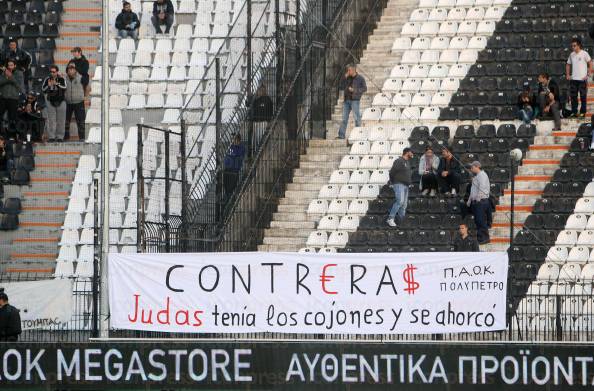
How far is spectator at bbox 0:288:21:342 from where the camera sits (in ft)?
87.1

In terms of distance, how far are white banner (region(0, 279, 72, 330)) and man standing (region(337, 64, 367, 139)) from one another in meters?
7.70

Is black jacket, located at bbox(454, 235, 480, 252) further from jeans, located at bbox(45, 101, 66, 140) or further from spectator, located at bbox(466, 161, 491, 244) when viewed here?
jeans, located at bbox(45, 101, 66, 140)

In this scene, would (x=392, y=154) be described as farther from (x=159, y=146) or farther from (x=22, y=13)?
A: (x=22, y=13)

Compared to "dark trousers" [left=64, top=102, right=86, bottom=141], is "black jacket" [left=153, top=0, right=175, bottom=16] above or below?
above

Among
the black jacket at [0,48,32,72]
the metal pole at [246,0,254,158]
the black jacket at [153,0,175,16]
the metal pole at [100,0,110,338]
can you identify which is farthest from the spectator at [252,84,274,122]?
the black jacket at [0,48,32,72]

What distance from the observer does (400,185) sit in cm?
3030

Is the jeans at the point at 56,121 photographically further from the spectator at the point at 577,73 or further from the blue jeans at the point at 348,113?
the spectator at the point at 577,73

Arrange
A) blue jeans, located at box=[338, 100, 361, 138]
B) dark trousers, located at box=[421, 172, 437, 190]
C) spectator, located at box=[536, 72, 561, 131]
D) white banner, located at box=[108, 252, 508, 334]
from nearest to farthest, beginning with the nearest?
1. white banner, located at box=[108, 252, 508, 334]
2. dark trousers, located at box=[421, 172, 437, 190]
3. spectator, located at box=[536, 72, 561, 131]
4. blue jeans, located at box=[338, 100, 361, 138]

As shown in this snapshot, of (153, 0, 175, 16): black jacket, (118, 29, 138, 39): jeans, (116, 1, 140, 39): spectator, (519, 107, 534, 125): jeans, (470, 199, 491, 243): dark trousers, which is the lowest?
(470, 199, 491, 243): dark trousers

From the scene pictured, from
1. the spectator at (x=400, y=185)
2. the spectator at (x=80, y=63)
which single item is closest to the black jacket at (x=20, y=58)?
the spectator at (x=80, y=63)

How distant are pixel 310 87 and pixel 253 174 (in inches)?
120

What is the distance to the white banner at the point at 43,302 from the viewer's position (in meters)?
27.9

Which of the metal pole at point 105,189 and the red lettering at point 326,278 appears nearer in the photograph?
the red lettering at point 326,278

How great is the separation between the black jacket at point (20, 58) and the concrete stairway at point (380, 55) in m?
6.93
